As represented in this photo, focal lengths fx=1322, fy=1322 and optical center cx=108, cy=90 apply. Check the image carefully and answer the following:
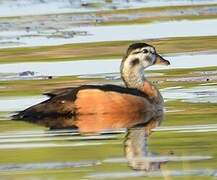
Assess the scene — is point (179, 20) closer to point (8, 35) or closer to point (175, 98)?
point (8, 35)

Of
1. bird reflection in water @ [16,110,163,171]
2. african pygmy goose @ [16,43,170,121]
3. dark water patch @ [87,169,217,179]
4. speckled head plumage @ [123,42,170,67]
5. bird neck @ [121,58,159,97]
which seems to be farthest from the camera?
speckled head plumage @ [123,42,170,67]

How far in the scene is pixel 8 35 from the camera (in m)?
24.9

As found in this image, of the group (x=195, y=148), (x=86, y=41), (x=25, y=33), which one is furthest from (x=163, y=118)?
(x=25, y=33)

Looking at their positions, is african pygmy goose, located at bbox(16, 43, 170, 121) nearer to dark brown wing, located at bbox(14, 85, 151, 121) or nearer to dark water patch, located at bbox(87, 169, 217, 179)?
dark brown wing, located at bbox(14, 85, 151, 121)

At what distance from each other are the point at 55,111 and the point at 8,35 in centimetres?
878

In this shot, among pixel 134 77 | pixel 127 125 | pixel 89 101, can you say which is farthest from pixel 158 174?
pixel 134 77

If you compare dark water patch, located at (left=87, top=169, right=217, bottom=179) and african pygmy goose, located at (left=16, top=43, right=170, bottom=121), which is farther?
african pygmy goose, located at (left=16, top=43, right=170, bottom=121)

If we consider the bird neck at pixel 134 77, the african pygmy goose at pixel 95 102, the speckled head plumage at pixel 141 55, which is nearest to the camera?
the african pygmy goose at pixel 95 102

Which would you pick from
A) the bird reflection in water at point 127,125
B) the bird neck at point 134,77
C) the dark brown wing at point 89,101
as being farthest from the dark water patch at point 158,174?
the bird neck at point 134,77

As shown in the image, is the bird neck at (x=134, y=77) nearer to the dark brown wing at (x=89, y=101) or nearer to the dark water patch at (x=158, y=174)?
the dark brown wing at (x=89, y=101)

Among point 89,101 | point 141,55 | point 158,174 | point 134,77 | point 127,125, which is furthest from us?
point 141,55

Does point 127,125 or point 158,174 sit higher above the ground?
point 158,174

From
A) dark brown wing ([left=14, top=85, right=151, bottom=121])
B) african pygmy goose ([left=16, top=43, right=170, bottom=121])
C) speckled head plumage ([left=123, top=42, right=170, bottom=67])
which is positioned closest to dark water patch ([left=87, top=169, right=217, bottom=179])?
african pygmy goose ([left=16, top=43, right=170, bottom=121])

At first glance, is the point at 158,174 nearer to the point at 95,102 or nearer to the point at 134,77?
the point at 95,102
